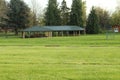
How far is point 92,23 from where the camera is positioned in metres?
106

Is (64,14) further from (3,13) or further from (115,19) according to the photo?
(3,13)

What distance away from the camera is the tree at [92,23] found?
348 feet

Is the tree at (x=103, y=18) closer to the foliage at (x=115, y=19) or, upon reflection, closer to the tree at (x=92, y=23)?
the foliage at (x=115, y=19)

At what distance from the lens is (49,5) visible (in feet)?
359

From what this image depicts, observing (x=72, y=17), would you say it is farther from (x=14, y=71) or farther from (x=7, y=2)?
(x=14, y=71)

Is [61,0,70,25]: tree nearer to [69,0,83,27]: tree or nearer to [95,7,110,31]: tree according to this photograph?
[69,0,83,27]: tree

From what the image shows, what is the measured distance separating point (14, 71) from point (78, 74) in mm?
2674

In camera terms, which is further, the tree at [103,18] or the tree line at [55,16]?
the tree at [103,18]

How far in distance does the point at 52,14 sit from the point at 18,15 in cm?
1270

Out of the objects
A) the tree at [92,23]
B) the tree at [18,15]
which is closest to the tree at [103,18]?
the tree at [92,23]

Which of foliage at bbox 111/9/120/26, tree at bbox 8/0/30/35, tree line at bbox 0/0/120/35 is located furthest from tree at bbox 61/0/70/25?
foliage at bbox 111/9/120/26

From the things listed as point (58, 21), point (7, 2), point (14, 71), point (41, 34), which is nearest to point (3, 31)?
point (7, 2)

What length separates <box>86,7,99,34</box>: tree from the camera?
106 m

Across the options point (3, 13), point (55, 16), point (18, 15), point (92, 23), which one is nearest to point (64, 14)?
point (55, 16)
